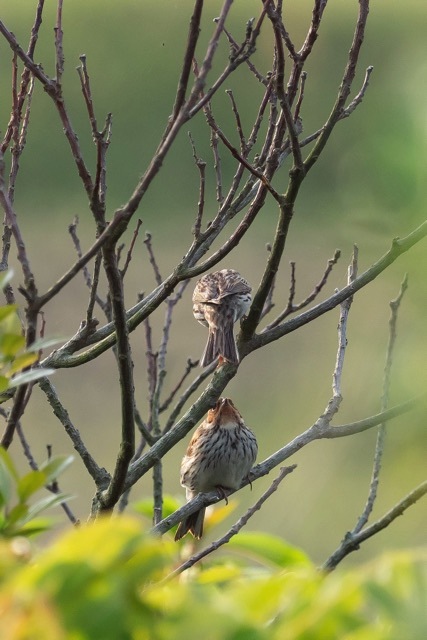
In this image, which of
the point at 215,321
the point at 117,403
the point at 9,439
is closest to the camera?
the point at 9,439

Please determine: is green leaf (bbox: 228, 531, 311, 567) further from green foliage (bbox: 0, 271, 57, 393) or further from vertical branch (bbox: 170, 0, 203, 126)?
green foliage (bbox: 0, 271, 57, 393)

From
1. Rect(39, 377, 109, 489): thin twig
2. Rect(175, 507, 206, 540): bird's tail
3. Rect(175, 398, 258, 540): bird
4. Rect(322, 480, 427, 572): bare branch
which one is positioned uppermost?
Rect(39, 377, 109, 489): thin twig

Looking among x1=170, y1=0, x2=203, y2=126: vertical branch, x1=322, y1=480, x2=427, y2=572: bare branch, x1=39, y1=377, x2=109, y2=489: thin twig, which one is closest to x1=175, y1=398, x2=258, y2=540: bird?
x1=39, y1=377, x2=109, y2=489: thin twig

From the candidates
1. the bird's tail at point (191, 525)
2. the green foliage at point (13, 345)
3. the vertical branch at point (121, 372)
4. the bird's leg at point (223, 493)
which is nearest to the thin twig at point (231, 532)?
the vertical branch at point (121, 372)

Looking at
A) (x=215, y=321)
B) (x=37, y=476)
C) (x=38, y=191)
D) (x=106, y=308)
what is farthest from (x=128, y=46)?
(x=37, y=476)

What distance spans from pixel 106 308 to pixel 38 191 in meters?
18.9

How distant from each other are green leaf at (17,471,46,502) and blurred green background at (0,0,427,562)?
0.24 meters

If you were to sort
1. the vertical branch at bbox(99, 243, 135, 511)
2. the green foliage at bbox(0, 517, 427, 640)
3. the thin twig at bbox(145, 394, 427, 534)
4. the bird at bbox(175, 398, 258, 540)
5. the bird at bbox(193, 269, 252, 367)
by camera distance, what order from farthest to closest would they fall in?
the bird at bbox(193, 269, 252, 367), the bird at bbox(175, 398, 258, 540), the thin twig at bbox(145, 394, 427, 534), the vertical branch at bbox(99, 243, 135, 511), the green foliage at bbox(0, 517, 427, 640)

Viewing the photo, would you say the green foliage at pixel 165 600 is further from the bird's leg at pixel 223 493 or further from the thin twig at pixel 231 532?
the bird's leg at pixel 223 493

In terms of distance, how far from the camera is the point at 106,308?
10.5 feet

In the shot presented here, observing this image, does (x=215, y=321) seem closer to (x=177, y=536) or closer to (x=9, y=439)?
(x=177, y=536)

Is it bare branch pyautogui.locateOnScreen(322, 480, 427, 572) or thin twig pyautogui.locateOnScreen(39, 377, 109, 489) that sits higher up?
thin twig pyautogui.locateOnScreen(39, 377, 109, 489)

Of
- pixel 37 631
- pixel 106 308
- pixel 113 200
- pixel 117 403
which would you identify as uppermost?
pixel 113 200

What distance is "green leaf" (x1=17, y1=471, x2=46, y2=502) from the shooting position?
936mm
